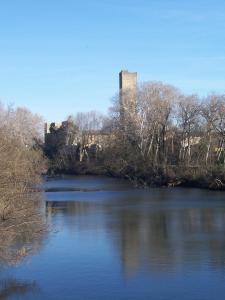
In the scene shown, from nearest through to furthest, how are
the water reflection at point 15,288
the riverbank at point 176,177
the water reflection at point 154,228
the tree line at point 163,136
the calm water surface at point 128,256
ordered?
the water reflection at point 15,288, the calm water surface at point 128,256, the water reflection at point 154,228, the riverbank at point 176,177, the tree line at point 163,136

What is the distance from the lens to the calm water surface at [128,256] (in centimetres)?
1577

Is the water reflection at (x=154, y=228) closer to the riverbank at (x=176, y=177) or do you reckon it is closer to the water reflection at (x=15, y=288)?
the water reflection at (x=15, y=288)

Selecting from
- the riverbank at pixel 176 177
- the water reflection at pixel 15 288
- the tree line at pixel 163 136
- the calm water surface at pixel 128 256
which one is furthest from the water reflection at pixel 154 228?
the tree line at pixel 163 136

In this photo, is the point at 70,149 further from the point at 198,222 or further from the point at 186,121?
the point at 198,222

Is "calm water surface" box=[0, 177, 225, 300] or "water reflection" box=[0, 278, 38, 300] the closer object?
"water reflection" box=[0, 278, 38, 300]

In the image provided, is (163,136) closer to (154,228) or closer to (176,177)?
(176,177)

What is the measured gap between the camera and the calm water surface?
51.8ft

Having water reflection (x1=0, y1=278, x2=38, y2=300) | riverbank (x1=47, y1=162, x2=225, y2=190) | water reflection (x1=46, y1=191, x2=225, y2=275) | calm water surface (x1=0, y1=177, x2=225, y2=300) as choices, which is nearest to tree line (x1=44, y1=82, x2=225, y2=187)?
riverbank (x1=47, y1=162, x2=225, y2=190)

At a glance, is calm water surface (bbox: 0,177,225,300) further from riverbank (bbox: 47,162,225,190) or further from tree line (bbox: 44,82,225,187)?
tree line (bbox: 44,82,225,187)

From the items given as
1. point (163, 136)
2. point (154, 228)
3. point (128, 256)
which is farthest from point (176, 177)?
point (128, 256)

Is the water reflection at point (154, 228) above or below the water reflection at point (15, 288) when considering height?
above

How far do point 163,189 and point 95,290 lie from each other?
34.2 metres

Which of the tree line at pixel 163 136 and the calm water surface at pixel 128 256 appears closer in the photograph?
the calm water surface at pixel 128 256

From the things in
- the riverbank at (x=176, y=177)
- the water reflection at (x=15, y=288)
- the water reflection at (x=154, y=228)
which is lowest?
the water reflection at (x=15, y=288)
